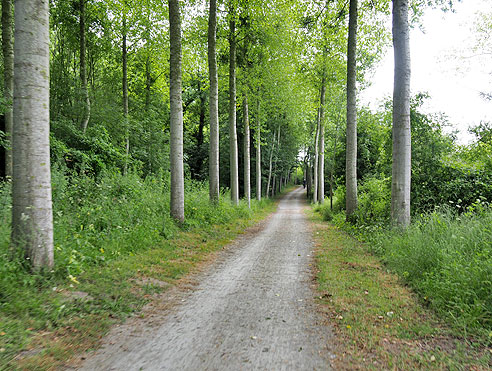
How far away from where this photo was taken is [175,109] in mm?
9547

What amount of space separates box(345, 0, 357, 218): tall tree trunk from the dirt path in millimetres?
7298

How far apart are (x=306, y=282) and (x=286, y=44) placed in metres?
16.9

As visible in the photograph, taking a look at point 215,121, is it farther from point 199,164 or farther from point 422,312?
point 199,164

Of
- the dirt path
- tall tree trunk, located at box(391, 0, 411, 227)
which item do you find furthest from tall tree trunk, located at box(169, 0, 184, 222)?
tall tree trunk, located at box(391, 0, 411, 227)

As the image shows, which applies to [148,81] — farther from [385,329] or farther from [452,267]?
[385,329]

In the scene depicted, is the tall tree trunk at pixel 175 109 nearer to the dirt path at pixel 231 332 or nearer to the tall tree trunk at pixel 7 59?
the dirt path at pixel 231 332

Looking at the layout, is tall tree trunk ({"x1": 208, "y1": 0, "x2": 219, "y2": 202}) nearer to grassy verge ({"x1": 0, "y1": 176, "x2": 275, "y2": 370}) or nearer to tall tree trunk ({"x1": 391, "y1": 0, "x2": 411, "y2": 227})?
grassy verge ({"x1": 0, "y1": 176, "x2": 275, "y2": 370})

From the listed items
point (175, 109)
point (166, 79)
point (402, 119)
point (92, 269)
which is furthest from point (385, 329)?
point (166, 79)

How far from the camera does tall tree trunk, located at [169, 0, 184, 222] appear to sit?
940 cm

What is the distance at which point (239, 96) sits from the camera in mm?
19047

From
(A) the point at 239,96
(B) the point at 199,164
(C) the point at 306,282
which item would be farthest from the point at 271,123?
(C) the point at 306,282

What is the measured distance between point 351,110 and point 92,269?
424 inches

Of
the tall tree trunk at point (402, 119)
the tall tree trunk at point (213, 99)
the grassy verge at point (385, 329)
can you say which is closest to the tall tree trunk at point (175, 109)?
the tall tree trunk at point (213, 99)

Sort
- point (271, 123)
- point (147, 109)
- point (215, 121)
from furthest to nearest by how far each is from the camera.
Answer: point (271, 123) → point (147, 109) → point (215, 121)
